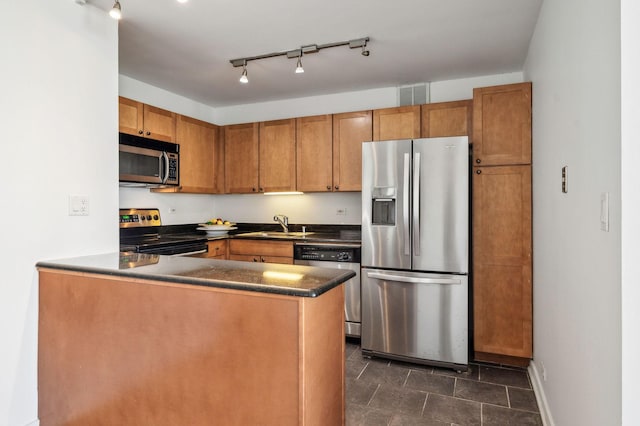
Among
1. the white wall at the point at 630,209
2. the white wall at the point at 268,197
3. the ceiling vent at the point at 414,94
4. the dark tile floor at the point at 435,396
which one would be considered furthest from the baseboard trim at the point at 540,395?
the ceiling vent at the point at 414,94

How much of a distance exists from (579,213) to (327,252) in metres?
2.39

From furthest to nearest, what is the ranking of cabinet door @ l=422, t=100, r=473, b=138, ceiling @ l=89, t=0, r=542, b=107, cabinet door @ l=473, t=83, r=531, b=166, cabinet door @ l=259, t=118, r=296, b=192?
cabinet door @ l=259, t=118, r=296, b=192 → cabinet door @ l=422, t=100, r=473, b=138 → cabinet door @ l=473, t=83, r=531, b=166 → ceiling @ l=89, t=0, r=542, b=107

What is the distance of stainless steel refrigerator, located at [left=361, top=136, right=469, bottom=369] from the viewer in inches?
116

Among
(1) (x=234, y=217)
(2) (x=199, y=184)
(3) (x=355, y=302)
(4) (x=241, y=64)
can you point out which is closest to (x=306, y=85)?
(4) (x=241, y=64)

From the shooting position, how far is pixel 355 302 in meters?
3.54

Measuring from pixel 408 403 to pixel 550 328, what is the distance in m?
1.00

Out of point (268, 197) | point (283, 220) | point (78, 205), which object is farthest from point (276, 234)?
point (78, 205)

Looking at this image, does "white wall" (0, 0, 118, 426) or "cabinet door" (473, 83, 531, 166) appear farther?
"cabinet door" (473, 83, 531, 166)

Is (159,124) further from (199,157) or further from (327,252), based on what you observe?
(327,252)

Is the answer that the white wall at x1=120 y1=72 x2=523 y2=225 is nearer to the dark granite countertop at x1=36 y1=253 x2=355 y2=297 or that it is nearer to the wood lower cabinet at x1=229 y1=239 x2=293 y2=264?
the wood lower cabinet at x1=229 y1=239 x2=293 y2=264

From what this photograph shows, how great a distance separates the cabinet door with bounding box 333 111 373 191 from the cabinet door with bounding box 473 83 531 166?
113cm

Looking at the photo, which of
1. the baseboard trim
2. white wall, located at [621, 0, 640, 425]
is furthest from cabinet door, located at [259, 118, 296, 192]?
white wall, located at [621, 0, 640, 425]

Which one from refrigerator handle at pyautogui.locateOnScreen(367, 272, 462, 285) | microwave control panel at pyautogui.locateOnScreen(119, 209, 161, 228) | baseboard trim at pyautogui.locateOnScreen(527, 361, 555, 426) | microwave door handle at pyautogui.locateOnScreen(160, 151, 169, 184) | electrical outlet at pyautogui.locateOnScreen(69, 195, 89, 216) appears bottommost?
baseboard trim at pyautogui.locateOnScreen(527, 361, 555, 426)

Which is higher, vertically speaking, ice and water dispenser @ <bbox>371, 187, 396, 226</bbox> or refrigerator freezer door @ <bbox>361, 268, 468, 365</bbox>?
ice and water dispenser @ <bbox>371, 187, 396, 226</bbox>
